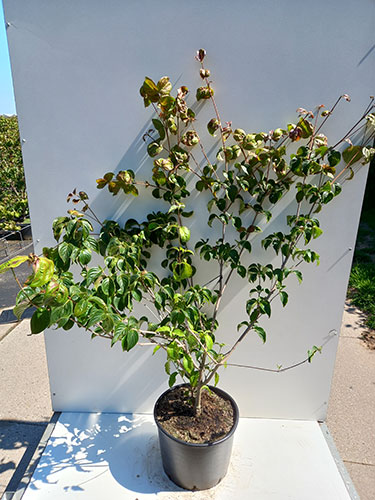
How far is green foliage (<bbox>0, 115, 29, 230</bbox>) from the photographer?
529cm

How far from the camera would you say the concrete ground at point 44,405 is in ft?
5.75

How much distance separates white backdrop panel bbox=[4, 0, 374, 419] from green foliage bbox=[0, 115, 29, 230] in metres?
4.03

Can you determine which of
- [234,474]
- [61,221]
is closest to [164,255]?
[61,221]

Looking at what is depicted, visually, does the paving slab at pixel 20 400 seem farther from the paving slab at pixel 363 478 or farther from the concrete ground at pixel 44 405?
the paving slab at pixel 363 478

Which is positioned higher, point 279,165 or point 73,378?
point 279,165

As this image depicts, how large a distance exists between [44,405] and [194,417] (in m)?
Result: 1.13

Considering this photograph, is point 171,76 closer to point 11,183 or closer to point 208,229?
point 208,229

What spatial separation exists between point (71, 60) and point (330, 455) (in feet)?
6.72

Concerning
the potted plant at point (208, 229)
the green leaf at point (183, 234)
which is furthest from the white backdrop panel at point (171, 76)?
the green leaf at point (183, 234)

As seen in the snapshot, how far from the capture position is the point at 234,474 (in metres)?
1.53

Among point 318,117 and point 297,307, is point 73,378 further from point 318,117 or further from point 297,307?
point 318,117

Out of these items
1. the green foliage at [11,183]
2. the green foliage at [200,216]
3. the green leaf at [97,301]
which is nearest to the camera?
the green leaf at [97,301]

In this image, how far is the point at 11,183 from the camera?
18.1 feet

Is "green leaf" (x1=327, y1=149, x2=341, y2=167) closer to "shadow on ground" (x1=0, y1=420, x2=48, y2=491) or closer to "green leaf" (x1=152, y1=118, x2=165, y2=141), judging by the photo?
"green leaf" (x1=152, y1=118, x2=165, y2=141)
